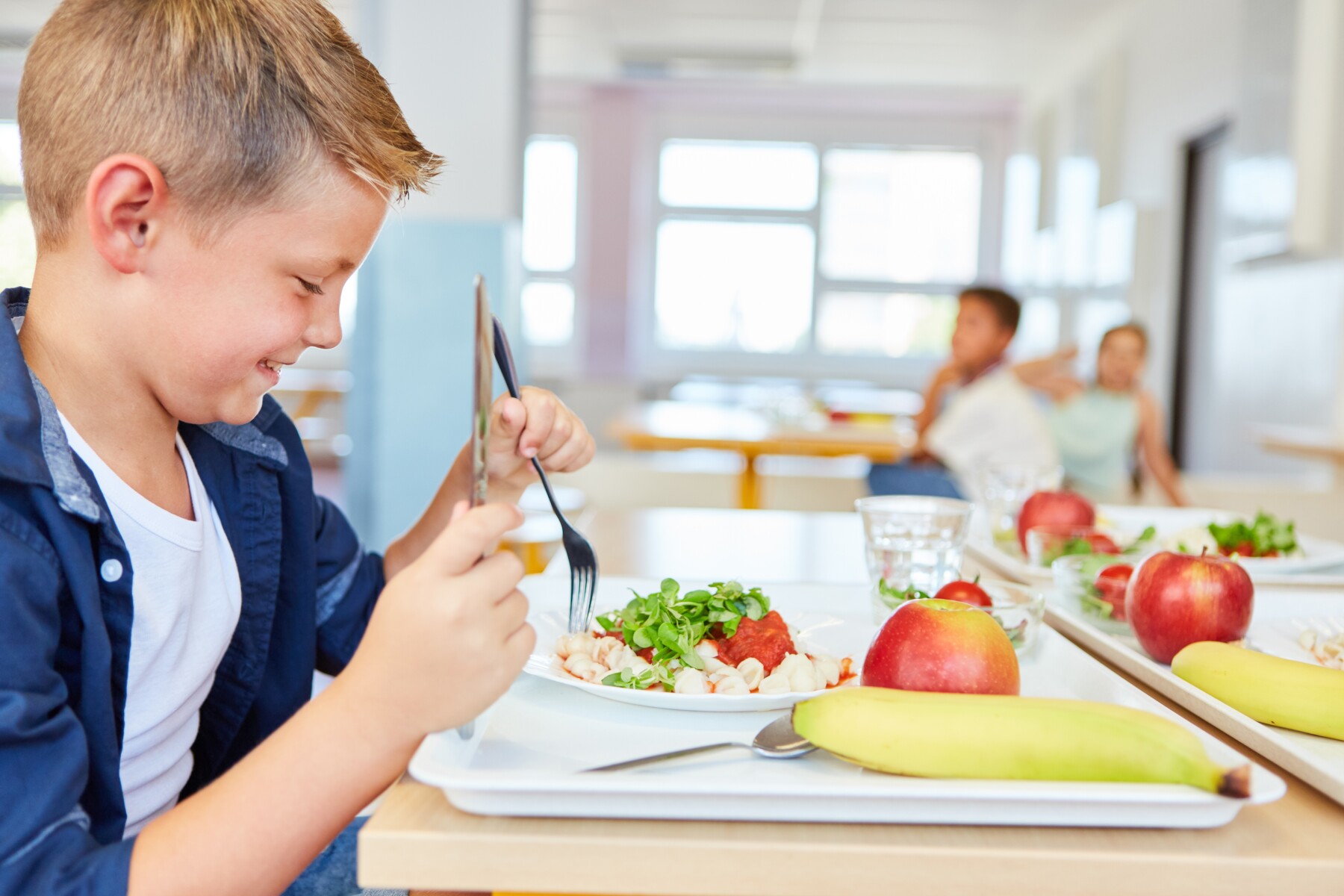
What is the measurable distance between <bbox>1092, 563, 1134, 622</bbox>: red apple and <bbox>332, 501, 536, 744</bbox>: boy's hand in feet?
1.78

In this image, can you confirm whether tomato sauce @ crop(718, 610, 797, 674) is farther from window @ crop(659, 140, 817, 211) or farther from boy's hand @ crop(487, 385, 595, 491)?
window @ crop(659, 140, 817, 211)

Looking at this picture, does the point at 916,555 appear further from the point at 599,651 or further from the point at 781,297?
the point at 781,297

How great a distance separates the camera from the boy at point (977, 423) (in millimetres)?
3301

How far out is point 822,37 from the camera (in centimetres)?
711

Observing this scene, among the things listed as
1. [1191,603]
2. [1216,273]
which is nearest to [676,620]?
[1191,603]

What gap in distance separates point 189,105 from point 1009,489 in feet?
3.51

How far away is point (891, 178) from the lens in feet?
29.1

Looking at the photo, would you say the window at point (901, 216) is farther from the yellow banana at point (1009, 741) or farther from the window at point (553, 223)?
the yellow banana at point (1009, 741)

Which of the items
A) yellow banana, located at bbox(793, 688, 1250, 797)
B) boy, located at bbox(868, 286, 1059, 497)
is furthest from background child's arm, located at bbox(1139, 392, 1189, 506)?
yellow banana, located at bbox(793, 688, 1250, 797)

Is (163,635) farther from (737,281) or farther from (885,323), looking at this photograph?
(885,323)

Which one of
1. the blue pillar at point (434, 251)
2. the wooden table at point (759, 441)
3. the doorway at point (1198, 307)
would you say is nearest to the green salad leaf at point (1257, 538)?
the wooden table at point (759, 441)

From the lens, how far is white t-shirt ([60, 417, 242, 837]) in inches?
31.0

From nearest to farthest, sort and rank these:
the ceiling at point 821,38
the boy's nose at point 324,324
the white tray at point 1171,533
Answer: the boy's nose at point 324,324
the white tray at point 1171,533
the ceiling at point 821,38

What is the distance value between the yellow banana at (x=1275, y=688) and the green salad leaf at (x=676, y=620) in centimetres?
28
